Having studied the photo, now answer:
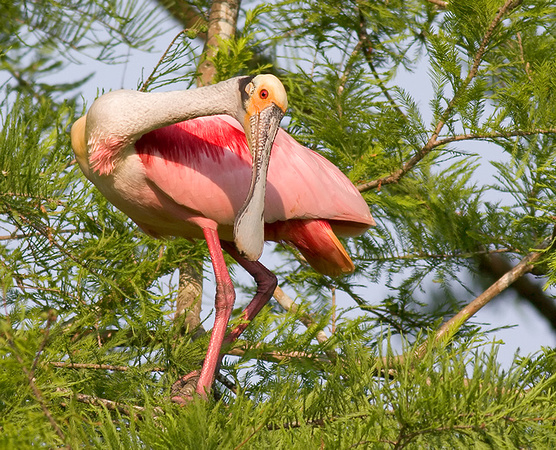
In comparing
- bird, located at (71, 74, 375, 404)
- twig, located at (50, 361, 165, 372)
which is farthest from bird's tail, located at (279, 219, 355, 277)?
twig, located at (50, 361, 165, 372)

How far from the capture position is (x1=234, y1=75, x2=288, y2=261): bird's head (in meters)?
2.70

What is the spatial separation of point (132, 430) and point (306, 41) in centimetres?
278

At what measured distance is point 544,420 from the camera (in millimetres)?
1693

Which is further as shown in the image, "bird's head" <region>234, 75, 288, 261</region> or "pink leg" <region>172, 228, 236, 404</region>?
"pink leg" <region>172, 228, 236, 404</region>

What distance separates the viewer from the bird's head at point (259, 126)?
2.70 m

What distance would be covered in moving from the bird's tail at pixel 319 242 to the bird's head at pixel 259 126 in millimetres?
605

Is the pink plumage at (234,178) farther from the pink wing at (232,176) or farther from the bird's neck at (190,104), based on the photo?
the bird's neck at (190,104)

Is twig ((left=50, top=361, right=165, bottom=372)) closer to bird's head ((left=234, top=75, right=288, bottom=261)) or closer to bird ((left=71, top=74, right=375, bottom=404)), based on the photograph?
bird ((left=71, top=74, right=375, bottom=404))

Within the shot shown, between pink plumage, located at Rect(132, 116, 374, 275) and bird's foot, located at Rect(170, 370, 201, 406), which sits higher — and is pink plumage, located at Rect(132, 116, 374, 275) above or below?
above

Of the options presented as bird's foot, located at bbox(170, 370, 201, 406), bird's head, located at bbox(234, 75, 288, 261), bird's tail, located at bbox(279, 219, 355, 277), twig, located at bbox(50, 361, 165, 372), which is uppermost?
bird's head, located at bbox(234, 75, 288, 261)

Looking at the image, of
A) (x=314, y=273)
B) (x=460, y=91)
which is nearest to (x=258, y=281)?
(x=314, y=273)

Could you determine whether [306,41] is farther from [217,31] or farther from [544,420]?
[544,420]

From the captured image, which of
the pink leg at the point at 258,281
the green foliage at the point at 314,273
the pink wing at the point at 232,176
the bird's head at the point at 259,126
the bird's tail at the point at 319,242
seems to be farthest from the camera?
the pink leg at the point at 258,281

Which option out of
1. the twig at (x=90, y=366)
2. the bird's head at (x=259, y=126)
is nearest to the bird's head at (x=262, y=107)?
the bird's head at (x=259, y=126)
